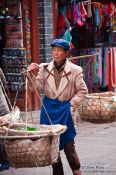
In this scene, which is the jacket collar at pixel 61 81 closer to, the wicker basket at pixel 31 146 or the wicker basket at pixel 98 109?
the wicker basket at pixel 31 146

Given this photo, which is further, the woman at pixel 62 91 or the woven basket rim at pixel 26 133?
the woman at pixel 62 91

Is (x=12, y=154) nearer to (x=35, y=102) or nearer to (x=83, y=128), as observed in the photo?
(x=83, y=128)

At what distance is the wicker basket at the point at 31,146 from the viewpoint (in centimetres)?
539

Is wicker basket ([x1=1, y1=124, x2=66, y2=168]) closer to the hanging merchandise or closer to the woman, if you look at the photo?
the woman

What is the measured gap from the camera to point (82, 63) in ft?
44.0

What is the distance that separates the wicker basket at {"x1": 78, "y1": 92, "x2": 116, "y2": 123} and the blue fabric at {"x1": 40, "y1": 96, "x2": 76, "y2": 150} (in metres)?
2.90

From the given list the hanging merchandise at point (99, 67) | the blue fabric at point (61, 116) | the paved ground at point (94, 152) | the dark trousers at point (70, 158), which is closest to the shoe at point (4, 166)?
the paved ground at point (94, 152)

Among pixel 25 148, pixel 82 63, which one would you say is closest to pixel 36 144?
pixel 25 148

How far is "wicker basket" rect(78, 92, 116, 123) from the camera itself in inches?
365

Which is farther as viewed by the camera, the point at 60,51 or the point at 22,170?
the point at 22,170

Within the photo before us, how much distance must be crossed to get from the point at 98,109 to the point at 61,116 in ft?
10.2

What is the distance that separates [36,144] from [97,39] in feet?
29.4

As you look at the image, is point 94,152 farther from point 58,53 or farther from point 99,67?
point 99,67

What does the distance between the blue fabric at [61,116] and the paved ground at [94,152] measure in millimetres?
996
